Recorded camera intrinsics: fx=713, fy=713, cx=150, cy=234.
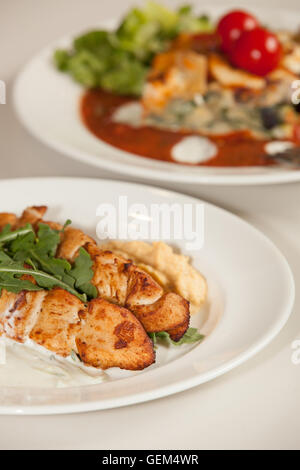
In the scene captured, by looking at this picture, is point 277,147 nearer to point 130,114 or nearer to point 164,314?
point 130,114

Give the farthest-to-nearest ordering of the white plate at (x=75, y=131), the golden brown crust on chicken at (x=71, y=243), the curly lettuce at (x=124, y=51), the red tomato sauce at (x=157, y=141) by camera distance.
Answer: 1. the curly lettuce at (x=124, y=51)
2. the red tomato sauce at (x=157, y=141)
3. the white plate at (x=75, y=131)
4. the golden brown crust on chicken at (x=71, y=243)

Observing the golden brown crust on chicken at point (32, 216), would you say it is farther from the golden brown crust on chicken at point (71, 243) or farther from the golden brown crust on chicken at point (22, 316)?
the golden brown crust on chicken at point (22, 316)

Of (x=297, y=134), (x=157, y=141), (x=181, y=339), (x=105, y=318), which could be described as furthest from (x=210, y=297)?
(x=297, y=134)

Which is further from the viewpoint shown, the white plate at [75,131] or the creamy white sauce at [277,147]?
the creamy white sauce at [277,147]

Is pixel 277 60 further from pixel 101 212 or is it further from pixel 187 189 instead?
pixel 101 212

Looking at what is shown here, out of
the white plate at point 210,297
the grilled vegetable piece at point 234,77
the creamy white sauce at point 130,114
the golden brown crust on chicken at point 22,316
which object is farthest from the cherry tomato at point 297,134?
the golden brown crust on chicken at point 22,316

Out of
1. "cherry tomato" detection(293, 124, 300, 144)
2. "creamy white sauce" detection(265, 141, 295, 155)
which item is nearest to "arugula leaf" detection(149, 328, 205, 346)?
"creamy white sauce" detection(265, 141, 295, 155)
